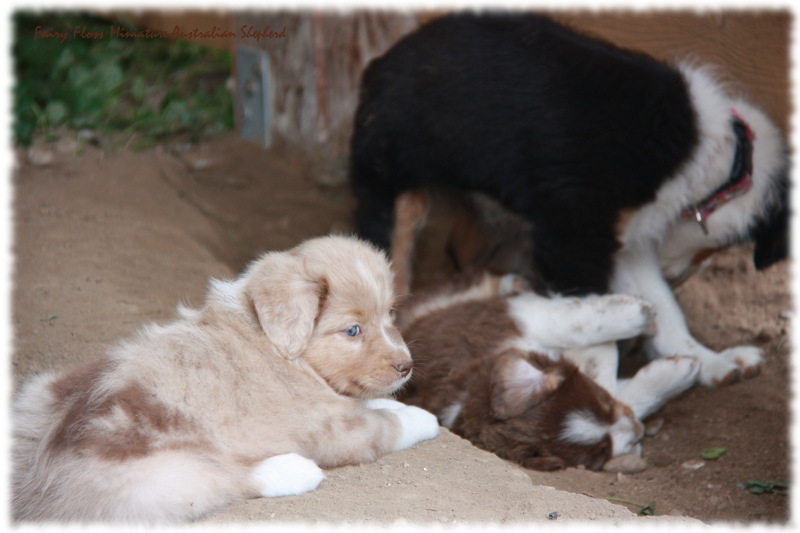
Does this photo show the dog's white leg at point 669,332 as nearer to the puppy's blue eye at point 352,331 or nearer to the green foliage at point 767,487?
the green foliage at point 767,487

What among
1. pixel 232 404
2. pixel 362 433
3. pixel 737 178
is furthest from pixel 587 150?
pixel 232 404

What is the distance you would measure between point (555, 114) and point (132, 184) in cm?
346

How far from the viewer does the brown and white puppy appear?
3908 mm

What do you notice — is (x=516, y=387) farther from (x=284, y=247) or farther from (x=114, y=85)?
(x=114, y=85)

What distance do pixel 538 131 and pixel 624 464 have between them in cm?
185

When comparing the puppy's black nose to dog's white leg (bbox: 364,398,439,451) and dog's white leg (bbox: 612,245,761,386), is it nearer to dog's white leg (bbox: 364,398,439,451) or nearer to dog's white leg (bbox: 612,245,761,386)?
dog's white leg (bbox: 364,398,439,451)

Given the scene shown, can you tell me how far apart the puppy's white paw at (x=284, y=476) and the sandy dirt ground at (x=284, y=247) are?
5 cm

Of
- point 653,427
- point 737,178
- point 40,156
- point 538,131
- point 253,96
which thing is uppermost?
point 538,131

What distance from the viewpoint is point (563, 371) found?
407cm

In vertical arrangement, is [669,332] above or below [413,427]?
below

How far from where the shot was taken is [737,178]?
467 centimetres

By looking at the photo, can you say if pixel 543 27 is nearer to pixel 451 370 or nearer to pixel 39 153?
pixel 451 370

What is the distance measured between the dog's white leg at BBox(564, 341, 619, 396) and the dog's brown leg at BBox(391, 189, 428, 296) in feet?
4.20

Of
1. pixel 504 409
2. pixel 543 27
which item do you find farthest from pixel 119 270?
pixel 543 27
